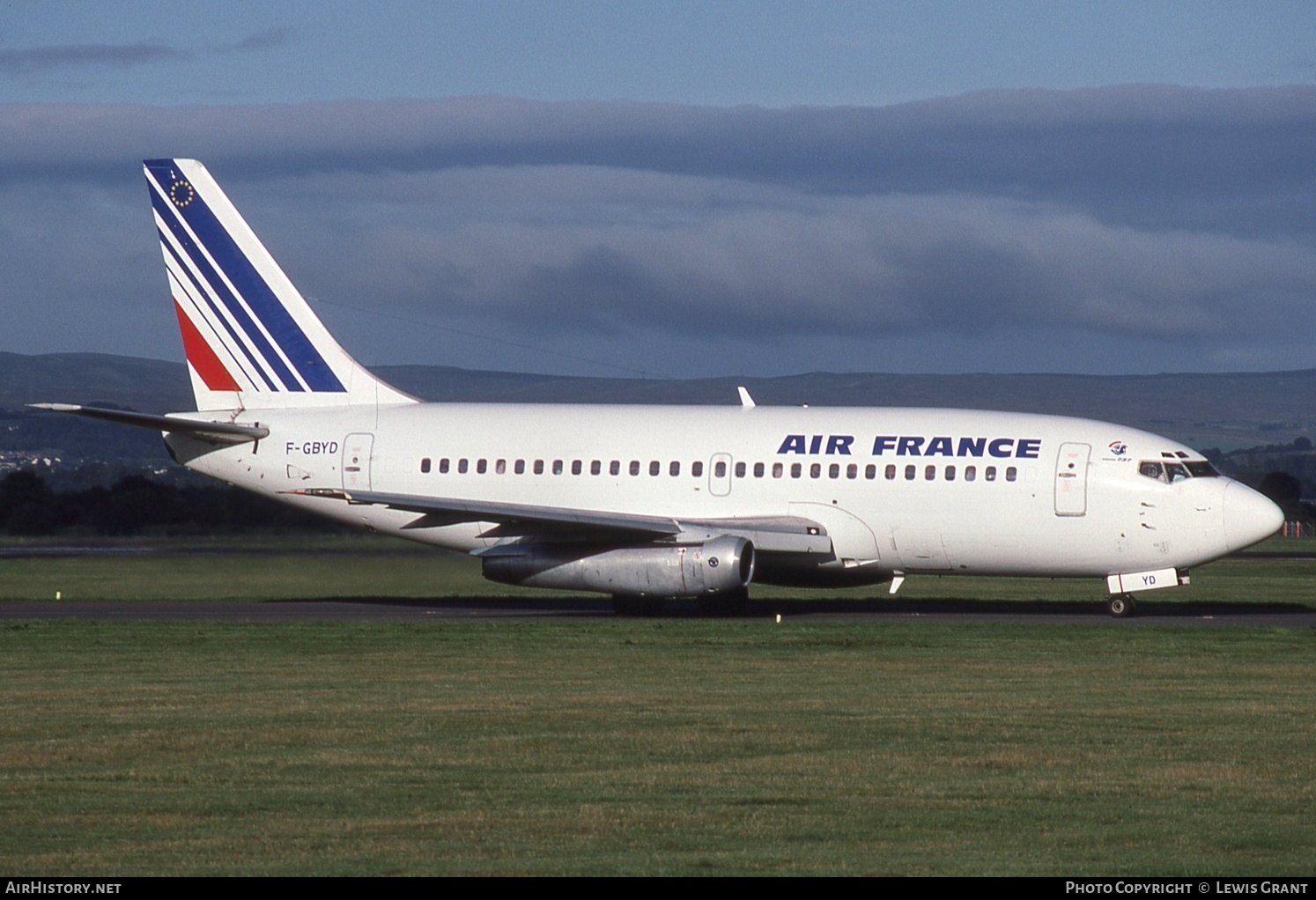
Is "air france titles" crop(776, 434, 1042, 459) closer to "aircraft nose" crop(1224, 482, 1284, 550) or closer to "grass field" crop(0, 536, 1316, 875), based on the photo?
"aircraft nose" crop(1224, 482, 1284, 550)

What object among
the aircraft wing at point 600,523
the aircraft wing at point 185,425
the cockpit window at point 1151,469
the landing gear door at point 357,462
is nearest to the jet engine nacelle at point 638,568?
the aircraft wing at point 600,523

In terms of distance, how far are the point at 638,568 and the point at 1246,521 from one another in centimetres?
1034

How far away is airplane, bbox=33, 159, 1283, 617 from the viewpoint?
3170cm

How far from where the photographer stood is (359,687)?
20.5m

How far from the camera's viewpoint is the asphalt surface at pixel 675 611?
3139 centimetres

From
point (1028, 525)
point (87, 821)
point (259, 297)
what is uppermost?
point (259, 297)

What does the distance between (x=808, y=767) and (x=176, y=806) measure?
Result: 194 inches

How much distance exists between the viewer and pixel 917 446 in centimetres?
3294

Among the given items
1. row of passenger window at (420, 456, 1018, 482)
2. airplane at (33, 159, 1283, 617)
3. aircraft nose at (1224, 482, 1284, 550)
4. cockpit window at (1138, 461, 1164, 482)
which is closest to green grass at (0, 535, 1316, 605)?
airplane at (33, 159, 1283, 617)

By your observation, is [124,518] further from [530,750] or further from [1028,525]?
[530,750]

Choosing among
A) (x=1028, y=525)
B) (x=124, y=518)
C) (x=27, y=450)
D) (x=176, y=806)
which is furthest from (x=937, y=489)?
(x=27, y=450)

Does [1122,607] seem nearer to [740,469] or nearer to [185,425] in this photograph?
[740,469]

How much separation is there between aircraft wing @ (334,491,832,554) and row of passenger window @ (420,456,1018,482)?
35.0 inches

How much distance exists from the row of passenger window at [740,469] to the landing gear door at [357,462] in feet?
3.82
